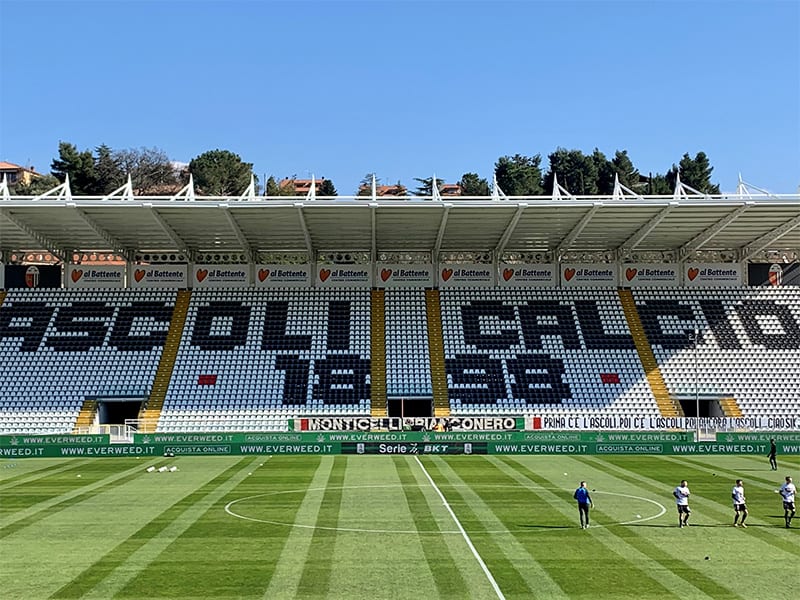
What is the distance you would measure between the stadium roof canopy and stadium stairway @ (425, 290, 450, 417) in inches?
141

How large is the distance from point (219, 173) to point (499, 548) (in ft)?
343

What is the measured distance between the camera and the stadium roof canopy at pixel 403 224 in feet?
171

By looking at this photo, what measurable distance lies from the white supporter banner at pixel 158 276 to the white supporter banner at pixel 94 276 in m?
0.88

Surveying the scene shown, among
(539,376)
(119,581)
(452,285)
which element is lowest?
(119,581)

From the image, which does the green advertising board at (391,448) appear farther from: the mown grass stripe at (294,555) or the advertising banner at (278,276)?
the advertising banner at (278,276)

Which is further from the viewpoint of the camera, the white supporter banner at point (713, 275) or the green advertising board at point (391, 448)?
the white supporter banner at point (713, 275)

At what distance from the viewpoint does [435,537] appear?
22969mm

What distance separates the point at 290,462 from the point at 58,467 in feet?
33.1

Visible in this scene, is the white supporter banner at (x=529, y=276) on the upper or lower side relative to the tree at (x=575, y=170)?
lower

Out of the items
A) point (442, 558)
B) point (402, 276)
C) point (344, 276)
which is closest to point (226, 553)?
point (442, 558)

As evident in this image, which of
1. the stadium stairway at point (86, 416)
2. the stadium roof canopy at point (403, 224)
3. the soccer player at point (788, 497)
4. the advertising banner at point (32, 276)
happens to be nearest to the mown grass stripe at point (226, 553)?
the soccer player at point (788, 497)

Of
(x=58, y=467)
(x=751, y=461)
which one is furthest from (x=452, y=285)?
(x=58, y=467)

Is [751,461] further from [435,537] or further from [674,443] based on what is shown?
[435,537]

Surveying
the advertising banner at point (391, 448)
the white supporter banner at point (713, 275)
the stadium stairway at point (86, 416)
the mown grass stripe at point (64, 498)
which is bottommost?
the mown grass stripe at point (64, 498)
